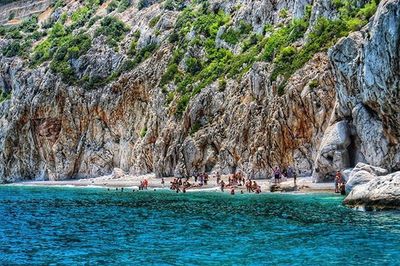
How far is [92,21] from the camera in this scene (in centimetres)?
11294

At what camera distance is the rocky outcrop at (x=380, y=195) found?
1199 inches

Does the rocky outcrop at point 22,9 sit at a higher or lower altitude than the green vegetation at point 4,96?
higher

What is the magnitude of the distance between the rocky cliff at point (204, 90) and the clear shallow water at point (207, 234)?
1140 cm

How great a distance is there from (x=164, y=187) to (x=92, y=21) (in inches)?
2511

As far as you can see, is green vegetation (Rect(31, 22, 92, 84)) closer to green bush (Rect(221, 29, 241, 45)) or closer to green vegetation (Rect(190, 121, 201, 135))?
green bush (Rect(221, 29, 241, 45))

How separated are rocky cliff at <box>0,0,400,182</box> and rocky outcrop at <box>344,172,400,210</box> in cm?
1089

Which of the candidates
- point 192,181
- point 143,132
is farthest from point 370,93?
point 143,132

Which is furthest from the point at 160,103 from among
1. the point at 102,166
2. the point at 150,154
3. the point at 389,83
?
the point at 389,83

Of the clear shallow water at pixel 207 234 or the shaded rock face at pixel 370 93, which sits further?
the shaded rock face at pixel 370 93

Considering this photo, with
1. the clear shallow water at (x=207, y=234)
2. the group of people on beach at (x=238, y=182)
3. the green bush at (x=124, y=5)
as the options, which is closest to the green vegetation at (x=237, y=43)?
the group of people on beach at (x=238, y=182)

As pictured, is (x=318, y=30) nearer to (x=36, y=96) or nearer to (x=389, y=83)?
(x=389, y=83)

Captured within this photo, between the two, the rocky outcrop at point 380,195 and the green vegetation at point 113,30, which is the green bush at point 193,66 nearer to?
the green vegetation at point 113,30

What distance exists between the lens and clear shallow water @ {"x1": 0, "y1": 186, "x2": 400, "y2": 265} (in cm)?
1980

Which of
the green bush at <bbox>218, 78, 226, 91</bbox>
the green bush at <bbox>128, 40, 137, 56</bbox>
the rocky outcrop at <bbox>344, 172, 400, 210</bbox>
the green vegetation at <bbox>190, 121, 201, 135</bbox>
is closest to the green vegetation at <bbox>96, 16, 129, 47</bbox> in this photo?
the green bush at <bbox>128, 40, 137, 56</bbox>
